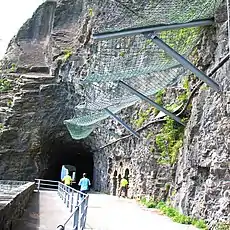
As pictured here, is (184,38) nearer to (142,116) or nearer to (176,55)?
(176,55)

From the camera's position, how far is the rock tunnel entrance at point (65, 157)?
27.2 metres

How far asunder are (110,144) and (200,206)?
42.6 feet

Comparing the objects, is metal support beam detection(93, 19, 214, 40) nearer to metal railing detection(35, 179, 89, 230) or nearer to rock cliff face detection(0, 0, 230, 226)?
rock cliff face detection(0, 0, 230, 226)

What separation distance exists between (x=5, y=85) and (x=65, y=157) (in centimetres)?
1104

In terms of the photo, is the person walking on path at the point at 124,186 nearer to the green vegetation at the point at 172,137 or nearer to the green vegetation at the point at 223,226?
the green vegetation at the point at 172,137

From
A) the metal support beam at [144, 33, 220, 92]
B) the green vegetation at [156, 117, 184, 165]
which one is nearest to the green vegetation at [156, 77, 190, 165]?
the green vegetation at [156, 117, 184, 165]

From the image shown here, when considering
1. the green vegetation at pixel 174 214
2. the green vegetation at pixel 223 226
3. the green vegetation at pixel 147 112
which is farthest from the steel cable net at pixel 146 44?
the green vegetation at pixel 223 226

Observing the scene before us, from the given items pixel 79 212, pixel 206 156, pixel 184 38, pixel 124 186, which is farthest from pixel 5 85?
pixel 79 212

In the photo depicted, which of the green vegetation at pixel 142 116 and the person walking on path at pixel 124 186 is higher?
the green vegetation at pixel 142 116

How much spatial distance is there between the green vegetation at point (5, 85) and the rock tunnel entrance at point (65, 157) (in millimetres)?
4658

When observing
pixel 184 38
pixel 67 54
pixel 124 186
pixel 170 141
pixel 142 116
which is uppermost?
pixel 67 54

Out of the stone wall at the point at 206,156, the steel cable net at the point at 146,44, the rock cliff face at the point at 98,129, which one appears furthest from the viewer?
the rock cliff face at the point at 98,129

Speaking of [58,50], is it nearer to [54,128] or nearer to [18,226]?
[54,128]

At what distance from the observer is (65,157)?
110ft
